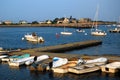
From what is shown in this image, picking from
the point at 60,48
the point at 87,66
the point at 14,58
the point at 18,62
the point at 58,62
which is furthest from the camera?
the point at 60,48

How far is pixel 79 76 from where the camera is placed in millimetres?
33094

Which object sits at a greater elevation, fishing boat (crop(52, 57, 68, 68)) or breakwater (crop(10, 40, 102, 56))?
fishing boat (crop(52, 57, 68, 68))

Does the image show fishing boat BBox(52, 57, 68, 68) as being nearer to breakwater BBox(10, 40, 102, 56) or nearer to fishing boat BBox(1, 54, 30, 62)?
fishing boat BBox(1, 54, 30, 62)

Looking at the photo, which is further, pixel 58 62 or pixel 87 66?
pixel 58 62

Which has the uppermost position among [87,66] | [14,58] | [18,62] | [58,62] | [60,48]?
Answer: [58,62]

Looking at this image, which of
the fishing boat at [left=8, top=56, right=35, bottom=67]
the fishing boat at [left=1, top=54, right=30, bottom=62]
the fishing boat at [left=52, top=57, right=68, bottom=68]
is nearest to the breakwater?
the fishing boat at [left=1, top=54, right=30, bottom=62]

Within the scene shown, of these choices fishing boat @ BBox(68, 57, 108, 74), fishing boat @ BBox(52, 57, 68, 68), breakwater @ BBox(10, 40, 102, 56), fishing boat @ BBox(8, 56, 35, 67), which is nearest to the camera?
fishing boat @ BBox(68, 57, 108, 74)

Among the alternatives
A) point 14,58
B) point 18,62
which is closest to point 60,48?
point 14,58

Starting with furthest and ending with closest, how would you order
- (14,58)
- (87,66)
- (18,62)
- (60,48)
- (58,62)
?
(60,48) → (14,58) → (18,62) → (58,62) → (87,66)

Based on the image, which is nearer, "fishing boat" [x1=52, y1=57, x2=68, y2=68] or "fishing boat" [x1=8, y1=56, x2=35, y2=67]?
"fishing boat" [x1=52, y1=57, x2=68, y2=68]

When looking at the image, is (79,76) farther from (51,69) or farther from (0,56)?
(0,56)

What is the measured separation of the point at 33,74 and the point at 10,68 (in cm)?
430

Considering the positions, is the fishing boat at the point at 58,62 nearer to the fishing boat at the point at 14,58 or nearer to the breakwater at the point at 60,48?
the fishing boat at the point at 14,58

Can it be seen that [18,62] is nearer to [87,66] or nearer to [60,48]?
[87,66]
